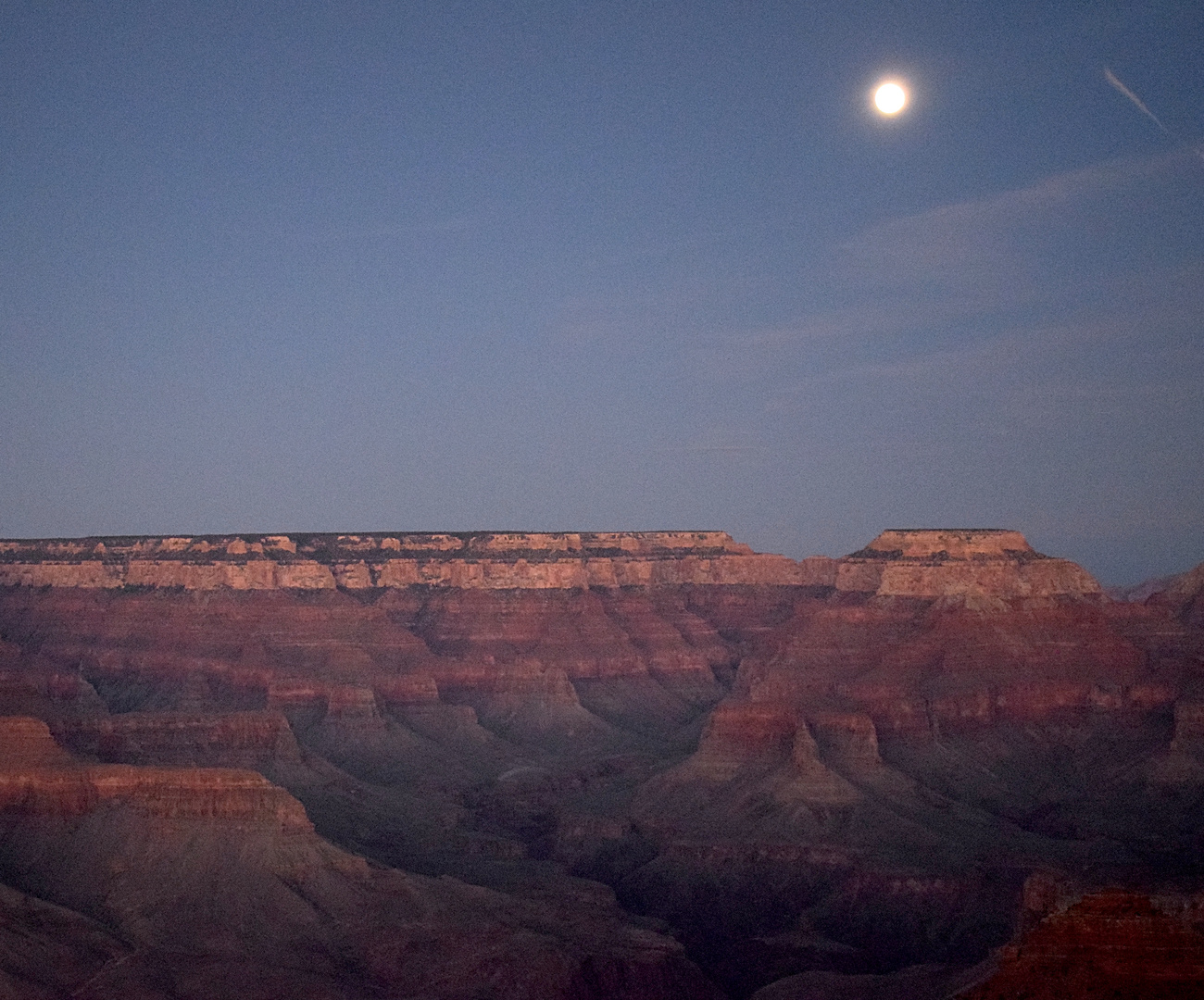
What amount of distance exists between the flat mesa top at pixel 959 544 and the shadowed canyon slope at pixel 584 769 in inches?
10.4

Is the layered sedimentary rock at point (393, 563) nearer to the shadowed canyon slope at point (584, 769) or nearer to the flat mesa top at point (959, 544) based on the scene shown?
the shadowed canyon slope at point (584, 769)

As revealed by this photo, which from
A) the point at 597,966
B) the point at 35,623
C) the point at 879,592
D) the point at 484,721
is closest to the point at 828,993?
the point at 597,966

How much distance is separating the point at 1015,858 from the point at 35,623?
104 metres

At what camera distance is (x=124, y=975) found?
78438 millimetres

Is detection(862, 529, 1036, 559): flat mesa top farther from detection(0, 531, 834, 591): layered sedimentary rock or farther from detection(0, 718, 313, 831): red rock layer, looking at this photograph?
detection(0, 718, 313, 831): red rock layer

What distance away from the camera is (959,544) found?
14012 cm

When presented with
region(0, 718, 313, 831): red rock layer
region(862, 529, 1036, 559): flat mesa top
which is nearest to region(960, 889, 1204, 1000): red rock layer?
region(0, 718, 313, 831): red rock layer

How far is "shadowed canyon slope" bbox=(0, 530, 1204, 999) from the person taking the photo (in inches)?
3307

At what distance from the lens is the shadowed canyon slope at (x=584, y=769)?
8400cm

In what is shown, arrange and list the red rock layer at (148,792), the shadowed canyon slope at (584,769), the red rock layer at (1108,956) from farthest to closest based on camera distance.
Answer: the red rock layer at (148,792)
the shadowed canyon slope at (584,769)
the red rock layer at (1108,956)

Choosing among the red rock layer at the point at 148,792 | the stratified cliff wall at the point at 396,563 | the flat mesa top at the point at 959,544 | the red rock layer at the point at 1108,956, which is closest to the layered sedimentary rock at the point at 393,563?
the stratified cliff wall at the point at 396,563

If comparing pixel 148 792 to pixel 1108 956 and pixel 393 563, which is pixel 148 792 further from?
pixel 393 563

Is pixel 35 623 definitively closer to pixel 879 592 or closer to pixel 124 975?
pixel 879 592

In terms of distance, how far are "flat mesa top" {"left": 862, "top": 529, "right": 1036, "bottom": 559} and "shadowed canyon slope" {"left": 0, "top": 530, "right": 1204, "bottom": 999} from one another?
265mm
